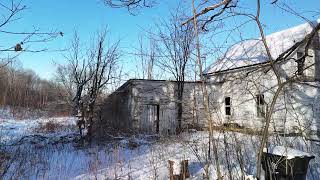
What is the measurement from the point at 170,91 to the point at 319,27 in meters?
13.8

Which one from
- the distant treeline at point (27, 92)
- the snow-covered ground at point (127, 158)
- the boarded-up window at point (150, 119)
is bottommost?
the snow-covered ground at point (127, 158)

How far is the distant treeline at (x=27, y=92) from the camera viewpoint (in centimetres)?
4269

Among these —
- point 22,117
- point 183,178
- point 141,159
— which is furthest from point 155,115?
point 22,117

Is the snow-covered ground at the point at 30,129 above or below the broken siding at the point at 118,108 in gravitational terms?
below

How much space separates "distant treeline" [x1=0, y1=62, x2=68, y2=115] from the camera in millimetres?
42688

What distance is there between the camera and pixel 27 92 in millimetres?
52719

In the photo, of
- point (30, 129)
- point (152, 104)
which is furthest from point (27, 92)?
point (152, 104)

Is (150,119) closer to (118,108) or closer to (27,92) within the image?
(118,108)

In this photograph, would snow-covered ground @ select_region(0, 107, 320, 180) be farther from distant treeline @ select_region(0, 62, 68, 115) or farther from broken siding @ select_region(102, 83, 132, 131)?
distant treeline @ select_region(0, 62, 68, 115)

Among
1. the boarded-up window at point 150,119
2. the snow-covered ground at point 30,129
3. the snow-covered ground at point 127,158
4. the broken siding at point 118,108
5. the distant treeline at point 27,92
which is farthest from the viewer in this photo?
the distant treeline at point 27,92

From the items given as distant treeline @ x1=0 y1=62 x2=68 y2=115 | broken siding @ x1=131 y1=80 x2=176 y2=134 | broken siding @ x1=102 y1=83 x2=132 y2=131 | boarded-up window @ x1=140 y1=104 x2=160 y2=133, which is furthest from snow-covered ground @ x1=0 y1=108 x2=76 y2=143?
distant treeline @ x1=0 y1=62 x2=68 y2=115

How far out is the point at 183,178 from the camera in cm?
618

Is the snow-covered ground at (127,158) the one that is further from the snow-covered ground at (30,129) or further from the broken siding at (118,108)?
the broken siding at (118,108)

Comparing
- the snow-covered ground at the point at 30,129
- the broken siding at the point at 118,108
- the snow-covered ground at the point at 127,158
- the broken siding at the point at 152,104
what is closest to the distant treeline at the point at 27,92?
the snow-covered ground at the point at 30,129
